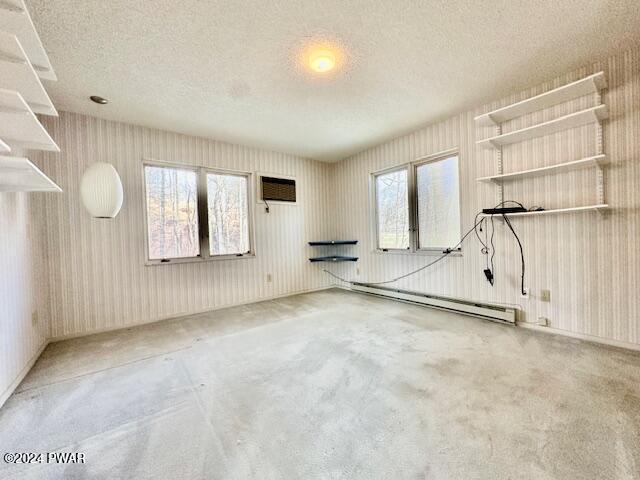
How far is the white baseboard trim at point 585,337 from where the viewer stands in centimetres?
232

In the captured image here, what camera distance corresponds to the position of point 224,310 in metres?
4.00

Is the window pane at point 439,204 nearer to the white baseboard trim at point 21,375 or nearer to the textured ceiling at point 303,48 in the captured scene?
the textured ceiling at point 303,48

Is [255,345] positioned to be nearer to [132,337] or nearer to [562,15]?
[132,337]

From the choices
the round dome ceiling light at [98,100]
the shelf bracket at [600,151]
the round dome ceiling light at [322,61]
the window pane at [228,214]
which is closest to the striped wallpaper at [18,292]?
the round dome ceiling light at [98,100]

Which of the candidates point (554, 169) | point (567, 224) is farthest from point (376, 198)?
point (567, 224)

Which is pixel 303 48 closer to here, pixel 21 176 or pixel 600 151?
pixel 21 176

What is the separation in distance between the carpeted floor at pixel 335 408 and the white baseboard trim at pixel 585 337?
0.15 meters

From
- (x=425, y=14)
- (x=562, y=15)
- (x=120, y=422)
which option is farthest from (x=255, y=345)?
(x=562, y=15)

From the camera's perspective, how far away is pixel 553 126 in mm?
2543

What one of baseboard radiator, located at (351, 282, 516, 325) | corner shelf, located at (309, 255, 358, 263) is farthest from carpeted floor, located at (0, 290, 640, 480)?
corner shelf, located at (309, 255, 358, 263)

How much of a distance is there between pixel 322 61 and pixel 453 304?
10.7 feet

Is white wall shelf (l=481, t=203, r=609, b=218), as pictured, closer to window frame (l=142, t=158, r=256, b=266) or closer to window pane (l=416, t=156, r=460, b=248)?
window pane (l=416, t=156, r=460, b=248)

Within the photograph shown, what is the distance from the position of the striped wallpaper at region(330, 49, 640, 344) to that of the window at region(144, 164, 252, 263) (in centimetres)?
310

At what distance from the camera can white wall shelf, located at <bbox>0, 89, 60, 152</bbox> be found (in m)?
1.16
